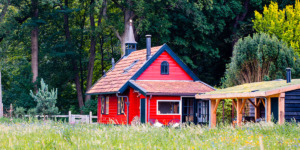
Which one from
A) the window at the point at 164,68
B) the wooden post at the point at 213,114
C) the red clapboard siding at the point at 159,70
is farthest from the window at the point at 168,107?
the wooden post at the point at 213,114

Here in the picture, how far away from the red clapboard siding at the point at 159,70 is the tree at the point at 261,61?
355 centimetres

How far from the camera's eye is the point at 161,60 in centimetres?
3281

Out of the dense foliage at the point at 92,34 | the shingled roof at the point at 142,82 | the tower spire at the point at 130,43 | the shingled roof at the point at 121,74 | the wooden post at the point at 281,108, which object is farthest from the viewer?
the dense foliage at the point at 92,34

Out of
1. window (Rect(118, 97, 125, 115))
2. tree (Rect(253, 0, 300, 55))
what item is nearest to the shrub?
window (Rect(118, 97, 125, 115))

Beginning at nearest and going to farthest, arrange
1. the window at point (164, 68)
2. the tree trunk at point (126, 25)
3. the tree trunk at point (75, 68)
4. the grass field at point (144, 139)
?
1. the grass field at point (144, 139)
2. the window at point (164, 68)
3. the tree trunk at point (126, 25)
4. the tree trunk at point (75, 68)

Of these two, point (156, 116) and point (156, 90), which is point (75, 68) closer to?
point (156, 116)

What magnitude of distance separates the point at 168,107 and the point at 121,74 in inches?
185

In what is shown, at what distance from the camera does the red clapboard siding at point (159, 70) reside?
106ft

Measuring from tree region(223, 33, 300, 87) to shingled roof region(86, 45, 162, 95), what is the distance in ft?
18.5

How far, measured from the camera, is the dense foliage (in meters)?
42.6

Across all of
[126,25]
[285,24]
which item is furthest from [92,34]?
[285,24]

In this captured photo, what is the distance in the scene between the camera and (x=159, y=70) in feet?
107

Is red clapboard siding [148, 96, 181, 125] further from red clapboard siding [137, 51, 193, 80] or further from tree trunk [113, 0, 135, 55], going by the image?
tree trunk [113, 0, 135, 55]

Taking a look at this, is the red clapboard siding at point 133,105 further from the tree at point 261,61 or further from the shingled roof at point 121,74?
the tree at point 261,61
